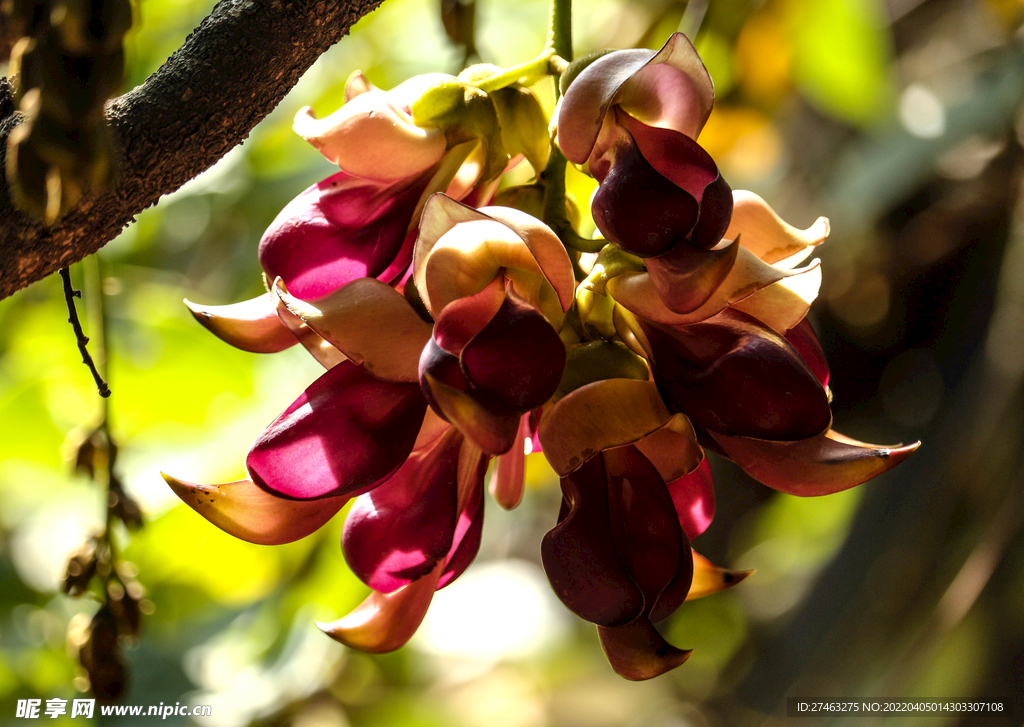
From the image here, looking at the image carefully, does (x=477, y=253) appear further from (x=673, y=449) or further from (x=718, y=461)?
(x=718, y=461)

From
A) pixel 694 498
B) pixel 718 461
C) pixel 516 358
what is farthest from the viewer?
pixel 718 461

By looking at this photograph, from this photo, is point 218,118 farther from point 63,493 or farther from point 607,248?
point 63,493

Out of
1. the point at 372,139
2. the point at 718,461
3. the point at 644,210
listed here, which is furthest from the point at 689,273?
the point at 718,461

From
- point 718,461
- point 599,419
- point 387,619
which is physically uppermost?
point 599,419

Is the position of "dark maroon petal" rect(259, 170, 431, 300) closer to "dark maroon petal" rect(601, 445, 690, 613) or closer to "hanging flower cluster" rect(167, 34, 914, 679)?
"hanging flower cluster" rect(167, 34, 914, 679)

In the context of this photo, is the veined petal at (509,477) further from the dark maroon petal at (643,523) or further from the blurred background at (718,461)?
the blurred background at (718,461)

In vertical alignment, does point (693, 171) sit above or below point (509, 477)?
above

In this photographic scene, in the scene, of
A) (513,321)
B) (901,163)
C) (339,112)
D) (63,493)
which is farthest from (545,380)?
(901,163)
